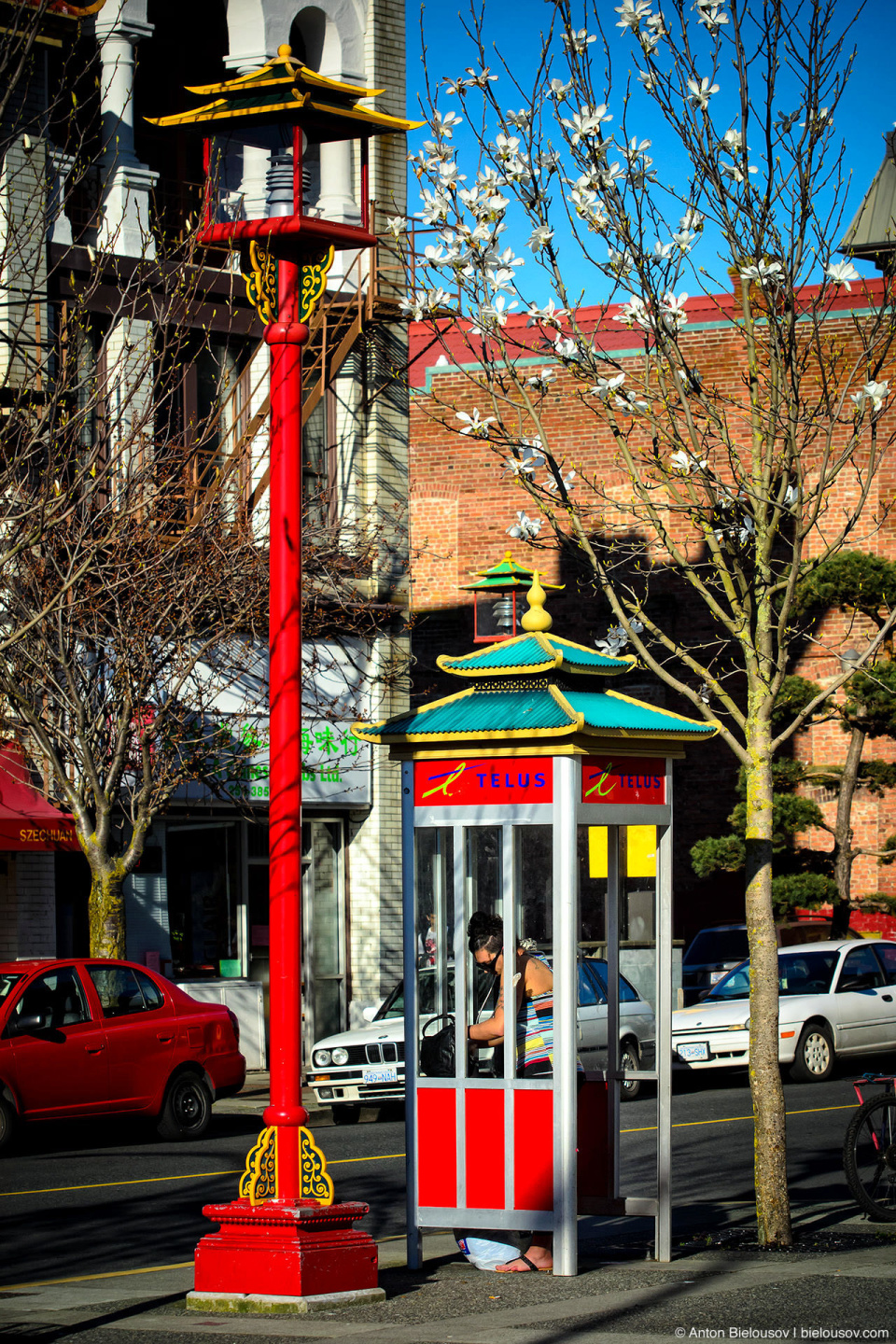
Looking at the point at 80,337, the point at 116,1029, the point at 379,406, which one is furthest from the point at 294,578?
the point at 379,406

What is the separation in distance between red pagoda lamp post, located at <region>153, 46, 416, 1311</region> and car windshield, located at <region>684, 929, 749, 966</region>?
1838 cm

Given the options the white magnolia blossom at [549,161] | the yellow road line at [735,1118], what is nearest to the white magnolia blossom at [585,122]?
the white magnolia blossom at [549,161]

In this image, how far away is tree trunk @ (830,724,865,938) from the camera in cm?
2766

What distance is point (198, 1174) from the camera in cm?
1384

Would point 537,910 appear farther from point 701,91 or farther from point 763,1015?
point 701,91

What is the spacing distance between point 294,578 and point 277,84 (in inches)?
98.1

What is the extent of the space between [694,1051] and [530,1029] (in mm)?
10723

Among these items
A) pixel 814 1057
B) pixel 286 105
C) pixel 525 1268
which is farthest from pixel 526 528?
pixel 814 1057

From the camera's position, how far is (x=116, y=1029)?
51.5ft

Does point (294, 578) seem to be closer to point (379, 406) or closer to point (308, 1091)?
point (308, 1091)

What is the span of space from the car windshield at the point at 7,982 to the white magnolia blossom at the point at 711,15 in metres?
9.70

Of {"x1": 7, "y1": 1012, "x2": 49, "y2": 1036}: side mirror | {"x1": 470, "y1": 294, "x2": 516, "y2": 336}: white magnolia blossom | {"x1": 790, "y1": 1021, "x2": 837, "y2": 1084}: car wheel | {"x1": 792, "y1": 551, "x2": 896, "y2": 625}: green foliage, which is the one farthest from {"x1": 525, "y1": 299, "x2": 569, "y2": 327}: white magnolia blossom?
{"x1": 792, "y1": 551, "x2": 896, "y2": 625}: green foliage

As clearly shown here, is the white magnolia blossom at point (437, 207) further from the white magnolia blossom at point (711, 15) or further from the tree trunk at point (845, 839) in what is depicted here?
the tree trunk at point (845, 839)

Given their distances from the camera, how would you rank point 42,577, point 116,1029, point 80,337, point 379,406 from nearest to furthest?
point 116,1029 → point 42,577 → point 80,337 → point 379,406
